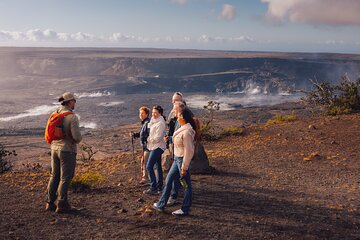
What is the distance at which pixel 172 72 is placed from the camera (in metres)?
97.8

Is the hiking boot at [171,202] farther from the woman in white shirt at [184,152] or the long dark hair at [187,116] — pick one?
the long dark hair at [187,116]

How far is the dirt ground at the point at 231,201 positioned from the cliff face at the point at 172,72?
65.8 metres

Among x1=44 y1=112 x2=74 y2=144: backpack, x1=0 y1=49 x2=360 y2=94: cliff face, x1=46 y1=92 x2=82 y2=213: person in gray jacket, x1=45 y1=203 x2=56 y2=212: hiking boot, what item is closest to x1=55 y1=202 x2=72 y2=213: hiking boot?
x1=46 y1=92 x2=82 y2=213: person in gray jacket

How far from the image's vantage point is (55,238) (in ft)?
15.4

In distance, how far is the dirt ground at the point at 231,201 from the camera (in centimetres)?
483

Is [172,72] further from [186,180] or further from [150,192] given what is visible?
[186,180]

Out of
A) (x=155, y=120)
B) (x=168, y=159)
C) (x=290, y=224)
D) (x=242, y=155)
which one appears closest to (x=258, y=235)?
(x=290, y=224)

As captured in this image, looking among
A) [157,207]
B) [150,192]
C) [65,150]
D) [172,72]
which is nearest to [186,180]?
[157,207]

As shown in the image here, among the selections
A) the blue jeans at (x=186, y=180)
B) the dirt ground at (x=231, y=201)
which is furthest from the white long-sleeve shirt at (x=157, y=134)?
the dirt ground at (x=231, y=201)

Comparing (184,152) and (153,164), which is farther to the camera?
(153,164)

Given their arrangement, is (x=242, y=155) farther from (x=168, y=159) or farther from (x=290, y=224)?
(x=290, y=224)

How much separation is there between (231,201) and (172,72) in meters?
92.8

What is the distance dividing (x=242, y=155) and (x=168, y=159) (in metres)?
2.32

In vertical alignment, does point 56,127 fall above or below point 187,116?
below
